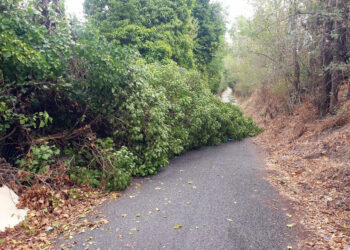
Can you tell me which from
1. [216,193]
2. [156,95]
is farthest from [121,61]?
[216,193]

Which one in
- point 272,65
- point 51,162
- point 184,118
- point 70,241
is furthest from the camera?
point 272,65

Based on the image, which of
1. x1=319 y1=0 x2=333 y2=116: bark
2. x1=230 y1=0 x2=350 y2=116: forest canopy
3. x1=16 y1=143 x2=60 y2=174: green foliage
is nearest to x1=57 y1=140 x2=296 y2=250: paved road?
x1=16 y1=143 x2=60 y2=174: green foliage

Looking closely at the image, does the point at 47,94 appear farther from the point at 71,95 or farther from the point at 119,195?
the point at 119,195

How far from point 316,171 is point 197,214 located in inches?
148

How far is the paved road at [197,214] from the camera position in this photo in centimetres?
448

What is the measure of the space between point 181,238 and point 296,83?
11368mm

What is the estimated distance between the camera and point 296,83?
44.4 feet

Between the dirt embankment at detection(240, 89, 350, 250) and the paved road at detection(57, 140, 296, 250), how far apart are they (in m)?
0.44

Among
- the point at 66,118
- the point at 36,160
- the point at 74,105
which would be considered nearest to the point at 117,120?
the point at 74,105

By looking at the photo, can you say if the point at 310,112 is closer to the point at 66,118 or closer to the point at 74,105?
the point at 74,105

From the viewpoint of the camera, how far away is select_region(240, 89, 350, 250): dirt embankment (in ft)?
15.7

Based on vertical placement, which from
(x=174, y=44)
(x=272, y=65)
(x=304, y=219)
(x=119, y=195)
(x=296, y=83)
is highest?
(x=174, y=44)

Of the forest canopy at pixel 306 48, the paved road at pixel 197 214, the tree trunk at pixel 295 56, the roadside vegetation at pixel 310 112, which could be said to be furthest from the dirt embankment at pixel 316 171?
the tree trunk at pixel 295 56

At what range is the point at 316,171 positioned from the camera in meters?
7.26
